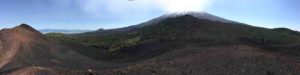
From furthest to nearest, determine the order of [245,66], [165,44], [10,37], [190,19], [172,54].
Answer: [190,19] → [165,44] → [10,37] → [172,54] → [245,66]

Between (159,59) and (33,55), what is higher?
(159,59)

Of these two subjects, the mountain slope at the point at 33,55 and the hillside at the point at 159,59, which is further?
the mountain slope at the point at 33,55

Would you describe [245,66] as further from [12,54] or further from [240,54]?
[12,54]

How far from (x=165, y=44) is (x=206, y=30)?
11.7 m

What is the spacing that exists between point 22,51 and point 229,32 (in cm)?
3250

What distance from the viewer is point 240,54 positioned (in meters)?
40.0

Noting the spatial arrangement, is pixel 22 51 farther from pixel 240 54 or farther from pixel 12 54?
pixel 240 54

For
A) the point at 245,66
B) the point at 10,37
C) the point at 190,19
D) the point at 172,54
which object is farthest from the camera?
the point at 190,19

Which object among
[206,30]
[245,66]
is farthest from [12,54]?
[206,30]

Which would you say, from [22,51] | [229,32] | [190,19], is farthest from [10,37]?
[190,19]

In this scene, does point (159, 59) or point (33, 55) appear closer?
point (159, 59)

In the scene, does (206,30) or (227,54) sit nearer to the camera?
(227,54)

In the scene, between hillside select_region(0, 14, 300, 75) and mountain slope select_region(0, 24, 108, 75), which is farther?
mountain slope select_region(0, 24, 108, 75)

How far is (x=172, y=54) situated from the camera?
4491 cm
